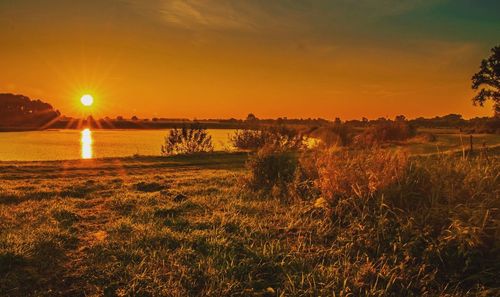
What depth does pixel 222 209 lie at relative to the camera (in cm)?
915

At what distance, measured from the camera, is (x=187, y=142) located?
3569 cm

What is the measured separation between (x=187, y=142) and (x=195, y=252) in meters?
30.2

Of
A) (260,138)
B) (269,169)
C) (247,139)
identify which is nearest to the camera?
(269,169)

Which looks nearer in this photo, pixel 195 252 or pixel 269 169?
pixel 195 252

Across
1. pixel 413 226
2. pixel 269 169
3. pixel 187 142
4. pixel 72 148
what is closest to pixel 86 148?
pixel 72 148

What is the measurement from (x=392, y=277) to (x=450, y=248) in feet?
3.71

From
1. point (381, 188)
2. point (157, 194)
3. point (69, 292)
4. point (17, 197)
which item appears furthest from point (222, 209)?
point (17, 197)

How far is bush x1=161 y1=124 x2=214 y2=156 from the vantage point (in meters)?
35.3

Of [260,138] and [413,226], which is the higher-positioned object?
[260,138]

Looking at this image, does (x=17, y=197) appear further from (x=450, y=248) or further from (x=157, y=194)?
(x=450, y=248)

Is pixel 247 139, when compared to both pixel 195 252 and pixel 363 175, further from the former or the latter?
pixel 195 252

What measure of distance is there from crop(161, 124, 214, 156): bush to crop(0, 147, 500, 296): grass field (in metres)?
25.1

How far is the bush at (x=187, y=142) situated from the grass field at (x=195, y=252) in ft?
82.5

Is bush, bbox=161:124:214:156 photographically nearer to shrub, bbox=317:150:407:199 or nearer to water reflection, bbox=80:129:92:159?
water reflection, bbox=80:129:92:159
